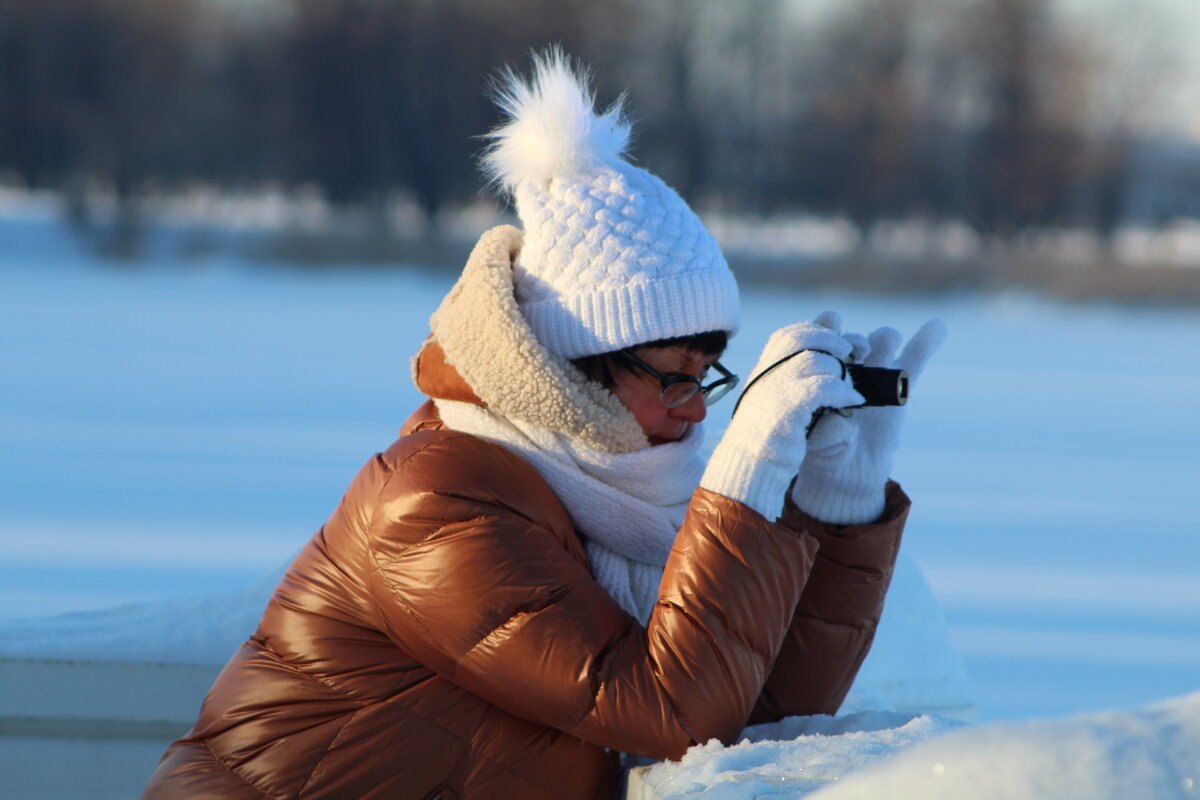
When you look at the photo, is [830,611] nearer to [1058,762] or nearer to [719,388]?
[719,388]

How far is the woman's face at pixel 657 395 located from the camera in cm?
163

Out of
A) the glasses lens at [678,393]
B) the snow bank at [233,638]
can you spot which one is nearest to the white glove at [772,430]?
the glasses lens at [678,393]

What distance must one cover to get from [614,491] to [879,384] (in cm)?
33

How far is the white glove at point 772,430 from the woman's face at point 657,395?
0.50 ft

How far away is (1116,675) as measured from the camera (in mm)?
3578

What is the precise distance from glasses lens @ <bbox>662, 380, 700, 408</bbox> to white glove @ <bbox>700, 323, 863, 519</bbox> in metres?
0.14

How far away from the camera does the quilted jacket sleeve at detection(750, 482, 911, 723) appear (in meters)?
1.68

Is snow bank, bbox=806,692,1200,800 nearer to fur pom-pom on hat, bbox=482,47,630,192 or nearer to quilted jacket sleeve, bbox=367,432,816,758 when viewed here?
quilted jacket sleeve, bbox=367,432,816,758

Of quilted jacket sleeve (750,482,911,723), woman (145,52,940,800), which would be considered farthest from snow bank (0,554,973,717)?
woman (145,52,940,800)

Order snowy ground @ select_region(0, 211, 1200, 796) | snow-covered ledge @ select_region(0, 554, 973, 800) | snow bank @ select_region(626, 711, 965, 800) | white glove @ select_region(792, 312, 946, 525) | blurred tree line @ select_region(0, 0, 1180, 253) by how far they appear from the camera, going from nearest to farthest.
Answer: snow bank @ select_region(626, 711, 965, 800), white glove @ select_region(792, 312, 946, 525), snow-covered ledge @ select_region(0, 554, 973, 800), snowy ground @ select_region(0, 211, 1200, 796), blurred tree line @ select_region(0, 0, 1180, 253)

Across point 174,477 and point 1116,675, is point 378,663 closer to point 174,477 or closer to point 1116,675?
point 1116,675

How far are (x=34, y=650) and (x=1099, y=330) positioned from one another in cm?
1310

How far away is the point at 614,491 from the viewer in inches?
62.5

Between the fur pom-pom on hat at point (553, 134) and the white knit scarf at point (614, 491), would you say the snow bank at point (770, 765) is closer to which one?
the white knit scarf at point (614, 491)
